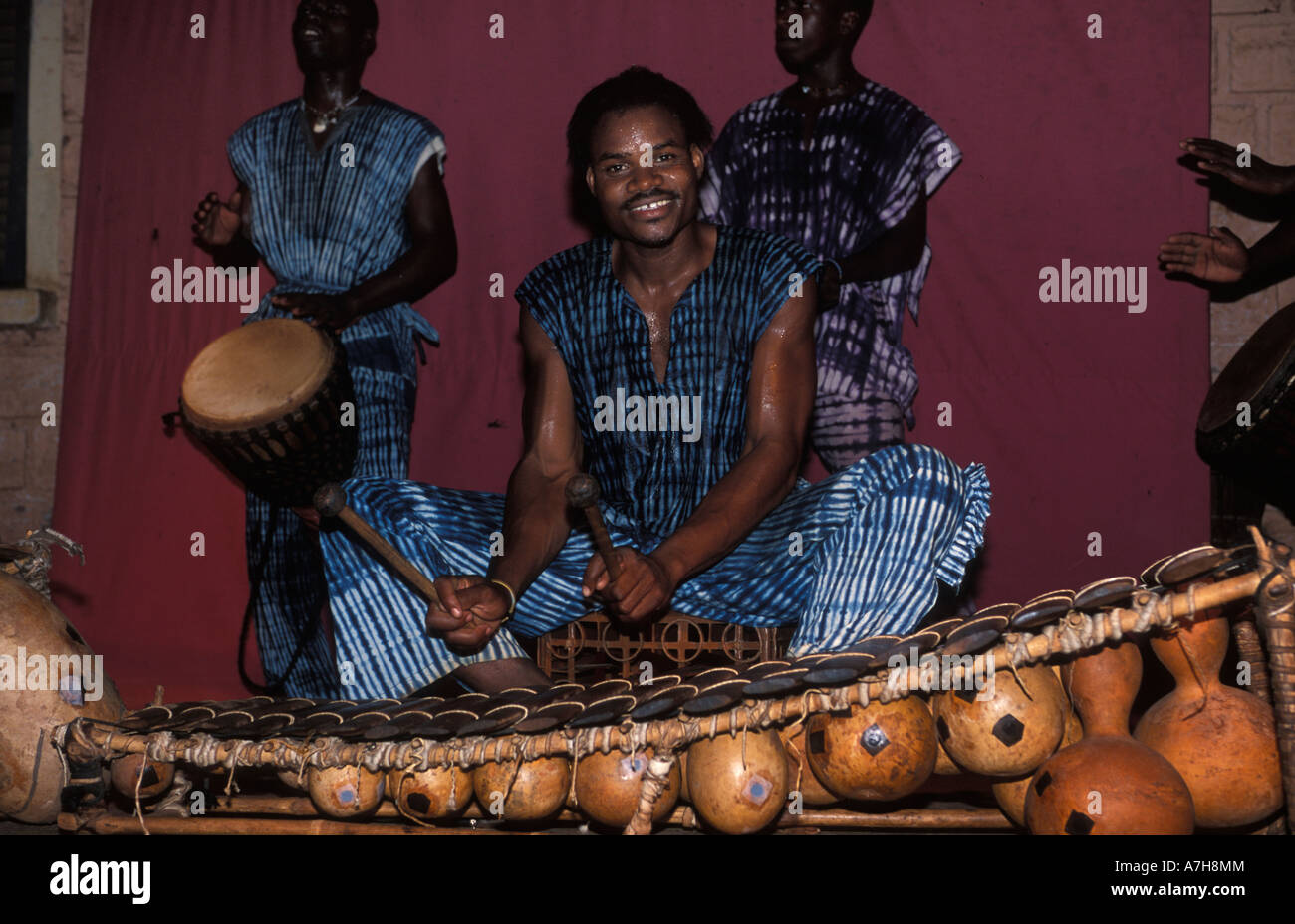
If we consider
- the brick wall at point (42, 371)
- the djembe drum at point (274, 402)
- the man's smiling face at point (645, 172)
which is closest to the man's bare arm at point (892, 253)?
the man's smiling face at point (645, 172)

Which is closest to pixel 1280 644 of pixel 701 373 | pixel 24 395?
pixel 701 373

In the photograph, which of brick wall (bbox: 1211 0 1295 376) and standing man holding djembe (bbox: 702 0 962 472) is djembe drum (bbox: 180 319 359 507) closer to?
standing man holding djembe (bbox: 702 0 962 472)

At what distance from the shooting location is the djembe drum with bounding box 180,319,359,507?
119 inches

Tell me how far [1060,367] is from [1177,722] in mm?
1981

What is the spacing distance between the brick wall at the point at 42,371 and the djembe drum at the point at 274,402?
5.64 feet

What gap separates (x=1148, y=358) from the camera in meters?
3.67

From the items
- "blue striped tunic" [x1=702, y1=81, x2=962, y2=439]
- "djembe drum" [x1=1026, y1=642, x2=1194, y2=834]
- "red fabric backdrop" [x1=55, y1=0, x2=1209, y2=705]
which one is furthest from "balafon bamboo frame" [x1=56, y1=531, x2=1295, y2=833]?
"red fabric backdrop" [x1=55, y1=0, x2=1209, y2=705]

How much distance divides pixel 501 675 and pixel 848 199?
1956 mm

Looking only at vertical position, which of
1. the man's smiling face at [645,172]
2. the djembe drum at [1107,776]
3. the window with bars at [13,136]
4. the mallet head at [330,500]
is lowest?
the djembe drum at [1107,776]

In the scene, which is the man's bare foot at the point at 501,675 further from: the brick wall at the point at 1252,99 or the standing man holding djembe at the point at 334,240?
the brick wall at the point at 1252,99

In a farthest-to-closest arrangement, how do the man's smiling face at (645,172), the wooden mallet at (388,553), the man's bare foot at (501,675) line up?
the man's smiling face at (645,172) < the man's bare foot at (501,675) < the wooden mallet at (388,553)

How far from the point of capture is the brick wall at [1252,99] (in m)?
3.76

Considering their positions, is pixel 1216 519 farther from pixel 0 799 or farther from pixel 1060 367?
pixel 0 799

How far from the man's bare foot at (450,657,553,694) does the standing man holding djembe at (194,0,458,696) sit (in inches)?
52.3
